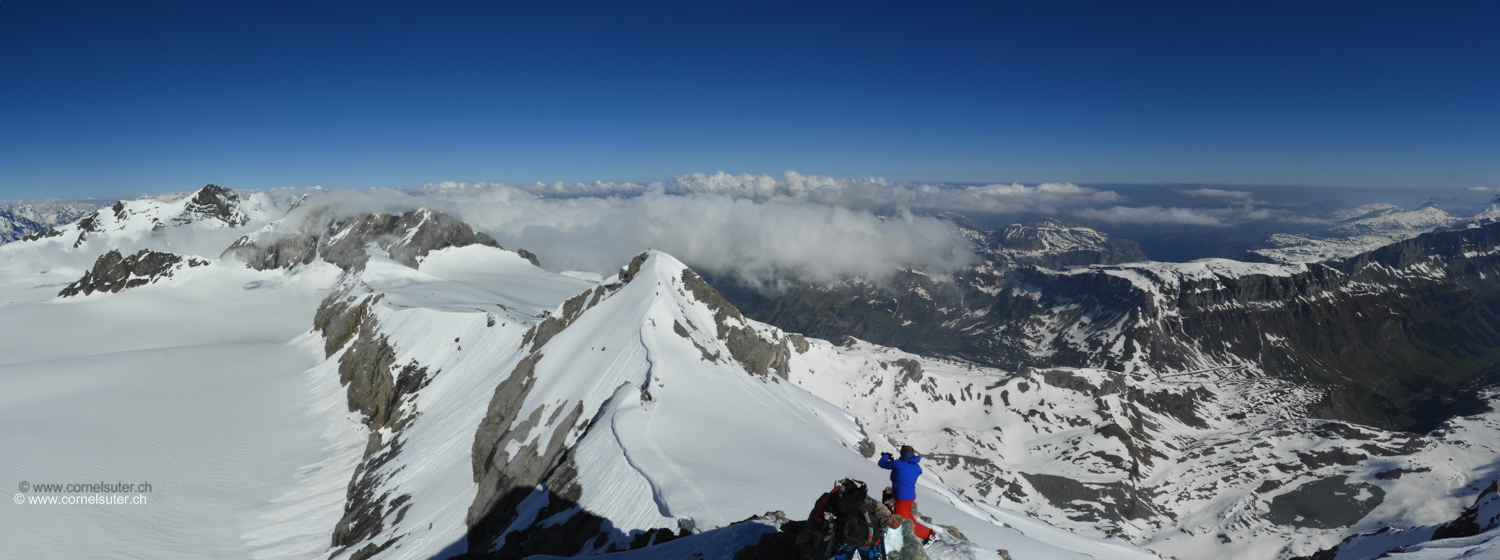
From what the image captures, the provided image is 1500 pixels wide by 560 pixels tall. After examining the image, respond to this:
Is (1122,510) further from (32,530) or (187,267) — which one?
(187,267)

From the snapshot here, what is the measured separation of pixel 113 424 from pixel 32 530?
27593mm

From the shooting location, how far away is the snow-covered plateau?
37.9 m

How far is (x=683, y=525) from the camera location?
25516 millimetres

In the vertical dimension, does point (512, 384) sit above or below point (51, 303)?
above

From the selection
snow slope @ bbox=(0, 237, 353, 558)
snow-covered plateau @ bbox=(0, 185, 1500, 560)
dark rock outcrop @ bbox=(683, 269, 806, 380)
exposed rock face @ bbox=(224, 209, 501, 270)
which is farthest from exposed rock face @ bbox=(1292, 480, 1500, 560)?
exposed rock face @ bbox=(224, 209, 501, 270)

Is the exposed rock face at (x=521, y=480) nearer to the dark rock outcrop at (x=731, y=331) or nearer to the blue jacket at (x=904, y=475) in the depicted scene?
the blue jacket at (x=904, y=475)

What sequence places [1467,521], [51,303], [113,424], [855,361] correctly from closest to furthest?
[1467,521] < [113,424] < [51,303] < [855,361]

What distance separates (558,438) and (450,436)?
1896 centimetres

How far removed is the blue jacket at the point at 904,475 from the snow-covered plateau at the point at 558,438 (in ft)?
11.1

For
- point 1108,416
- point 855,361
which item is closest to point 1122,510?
point 1108,416

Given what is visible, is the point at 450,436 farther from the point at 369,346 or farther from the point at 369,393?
the point at 369,346

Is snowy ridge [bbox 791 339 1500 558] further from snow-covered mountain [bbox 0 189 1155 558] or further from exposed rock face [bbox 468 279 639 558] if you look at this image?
exposed rock face [bbox 468 279 639 558]

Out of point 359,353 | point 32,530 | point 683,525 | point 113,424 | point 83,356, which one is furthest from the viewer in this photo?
point 83,356

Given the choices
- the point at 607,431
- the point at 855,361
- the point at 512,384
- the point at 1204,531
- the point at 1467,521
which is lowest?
the point at 1204,531
